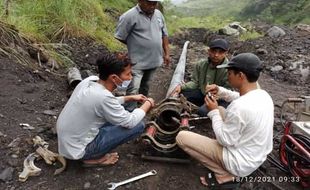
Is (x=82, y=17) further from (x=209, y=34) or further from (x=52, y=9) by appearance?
(x=209, y=34)

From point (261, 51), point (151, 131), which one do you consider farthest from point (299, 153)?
point (261, 51)

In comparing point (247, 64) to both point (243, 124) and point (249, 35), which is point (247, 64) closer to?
point (243, 124)

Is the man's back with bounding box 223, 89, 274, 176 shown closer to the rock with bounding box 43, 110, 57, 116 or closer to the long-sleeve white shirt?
the long-sleeve white shirt

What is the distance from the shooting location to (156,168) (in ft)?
12.5

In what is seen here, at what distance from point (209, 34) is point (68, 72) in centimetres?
801

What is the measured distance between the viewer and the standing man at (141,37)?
14.8 feet

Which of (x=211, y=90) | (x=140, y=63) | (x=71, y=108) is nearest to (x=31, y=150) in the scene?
(x=71, y=108)

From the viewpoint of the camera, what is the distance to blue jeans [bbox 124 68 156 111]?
455 cm

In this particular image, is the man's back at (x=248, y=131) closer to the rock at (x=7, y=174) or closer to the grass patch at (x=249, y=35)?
the rock at (x=7, y=174)

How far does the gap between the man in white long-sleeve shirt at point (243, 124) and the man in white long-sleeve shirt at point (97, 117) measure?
828 mm

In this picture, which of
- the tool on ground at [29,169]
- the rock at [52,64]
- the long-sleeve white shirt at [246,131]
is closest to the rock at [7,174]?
the tool on ground at [29,169]

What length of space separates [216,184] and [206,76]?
1651 millimetres

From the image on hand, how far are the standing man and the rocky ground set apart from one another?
0.94m
